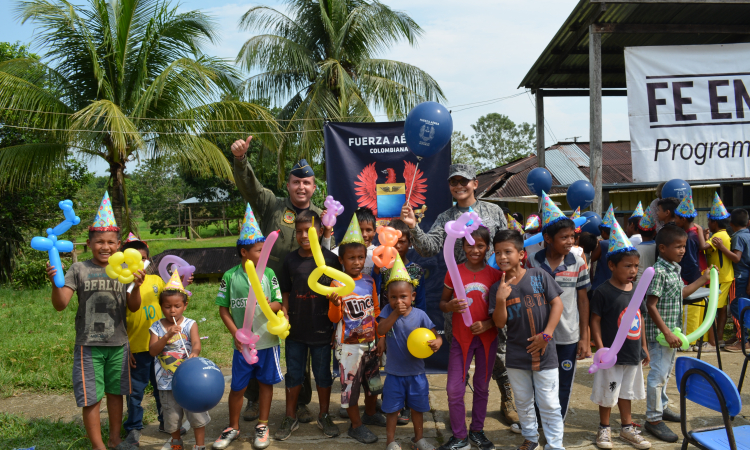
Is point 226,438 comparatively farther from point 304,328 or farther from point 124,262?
point 124,262

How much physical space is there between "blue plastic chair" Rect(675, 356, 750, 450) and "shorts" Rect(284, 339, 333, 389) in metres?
2.43

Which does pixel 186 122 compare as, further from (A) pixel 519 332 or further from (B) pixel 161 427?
(A) pixel 519 332

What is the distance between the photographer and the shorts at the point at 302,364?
400 cm

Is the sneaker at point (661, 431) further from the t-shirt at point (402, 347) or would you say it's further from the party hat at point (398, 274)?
the party hat at point (398, 274)

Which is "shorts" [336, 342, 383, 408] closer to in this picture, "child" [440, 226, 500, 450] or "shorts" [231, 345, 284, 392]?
"shorts" [231, 345, 284, 392]

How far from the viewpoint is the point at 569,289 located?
3.88 meters

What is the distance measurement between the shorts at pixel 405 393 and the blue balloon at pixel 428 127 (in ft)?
6.08

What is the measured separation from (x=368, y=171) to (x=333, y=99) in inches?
339

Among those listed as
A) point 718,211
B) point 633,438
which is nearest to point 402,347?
point 633,438

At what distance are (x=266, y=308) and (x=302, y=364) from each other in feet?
2.68

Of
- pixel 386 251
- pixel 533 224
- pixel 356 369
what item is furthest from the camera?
pixel 533 224

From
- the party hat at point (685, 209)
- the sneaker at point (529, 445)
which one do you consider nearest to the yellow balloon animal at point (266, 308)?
the sneaker at point (529, 445)

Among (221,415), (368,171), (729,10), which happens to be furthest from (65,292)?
(729,10)

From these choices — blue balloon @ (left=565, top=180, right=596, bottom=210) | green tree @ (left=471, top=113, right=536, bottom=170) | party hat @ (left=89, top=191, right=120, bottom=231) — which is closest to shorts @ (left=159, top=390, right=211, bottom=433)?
party hat @ (left=89, top=191, right=120, bottom=231)
